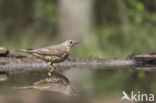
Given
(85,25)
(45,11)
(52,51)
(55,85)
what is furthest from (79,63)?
(45,11)

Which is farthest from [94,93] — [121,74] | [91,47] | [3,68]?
[91,47]

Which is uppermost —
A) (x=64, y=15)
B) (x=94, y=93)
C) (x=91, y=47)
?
(x=64, y=15)

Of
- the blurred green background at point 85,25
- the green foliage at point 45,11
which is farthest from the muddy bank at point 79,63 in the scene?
the green foliage at point 45,11

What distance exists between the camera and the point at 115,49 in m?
8.91

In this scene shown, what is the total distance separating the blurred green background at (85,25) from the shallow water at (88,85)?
10.9ft

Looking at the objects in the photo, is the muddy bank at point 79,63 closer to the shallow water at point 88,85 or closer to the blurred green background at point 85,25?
the shallow water at point 88,85

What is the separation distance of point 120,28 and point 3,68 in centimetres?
476

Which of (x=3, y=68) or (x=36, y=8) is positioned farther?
(x=36, y=8)

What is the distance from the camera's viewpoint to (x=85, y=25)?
29.0 ft

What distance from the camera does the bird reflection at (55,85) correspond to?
3.71 meters

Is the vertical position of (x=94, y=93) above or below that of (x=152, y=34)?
below

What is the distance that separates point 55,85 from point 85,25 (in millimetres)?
4951

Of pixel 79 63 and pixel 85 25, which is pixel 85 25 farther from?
pixel 79 63

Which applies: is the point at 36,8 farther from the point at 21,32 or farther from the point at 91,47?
the point at 91,47
